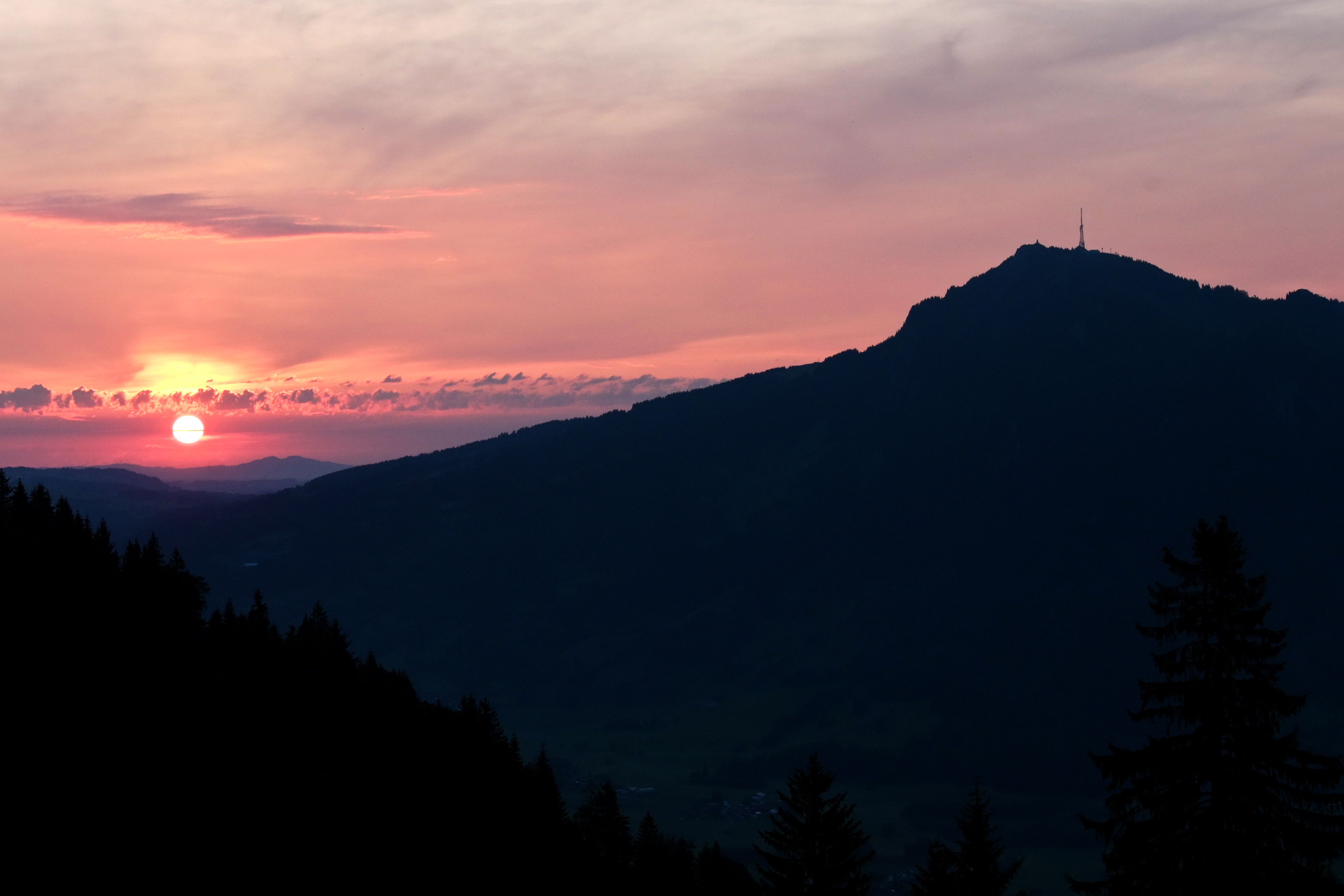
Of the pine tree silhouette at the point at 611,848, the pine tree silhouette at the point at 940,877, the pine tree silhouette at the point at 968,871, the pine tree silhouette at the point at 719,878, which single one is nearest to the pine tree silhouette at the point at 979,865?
the pine tree silhouette at the point at 968,871

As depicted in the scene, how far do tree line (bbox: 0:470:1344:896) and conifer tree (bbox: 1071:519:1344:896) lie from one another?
0.05 m

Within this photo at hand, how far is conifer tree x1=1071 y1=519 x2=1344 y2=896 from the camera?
97.0 ft

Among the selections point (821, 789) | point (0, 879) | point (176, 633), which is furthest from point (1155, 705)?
point (176, 633)

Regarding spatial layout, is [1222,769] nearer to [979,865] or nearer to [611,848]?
[979,865]

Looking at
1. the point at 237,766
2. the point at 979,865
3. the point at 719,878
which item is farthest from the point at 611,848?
the point at 979,865

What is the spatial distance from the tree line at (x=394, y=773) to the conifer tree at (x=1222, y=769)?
52 millimetres

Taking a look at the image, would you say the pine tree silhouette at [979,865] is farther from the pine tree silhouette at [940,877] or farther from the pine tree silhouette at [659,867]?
the pine tree silhouette at [659,867]

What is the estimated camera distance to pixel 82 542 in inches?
3917

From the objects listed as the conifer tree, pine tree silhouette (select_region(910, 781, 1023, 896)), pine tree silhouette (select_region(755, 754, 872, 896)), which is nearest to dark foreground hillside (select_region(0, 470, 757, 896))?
pine tree silhouette (select_region(755, 754, 872, 896))

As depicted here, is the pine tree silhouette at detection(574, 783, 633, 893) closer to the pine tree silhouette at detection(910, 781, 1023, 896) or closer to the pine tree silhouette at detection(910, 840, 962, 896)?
the pine tree silhouette at detection(910, 840, 962, 896)

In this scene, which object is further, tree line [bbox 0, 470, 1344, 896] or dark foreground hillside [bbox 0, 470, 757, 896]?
dark foreground hillside [bbox 0, 470, 757, 896]

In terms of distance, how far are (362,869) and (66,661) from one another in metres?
18.7

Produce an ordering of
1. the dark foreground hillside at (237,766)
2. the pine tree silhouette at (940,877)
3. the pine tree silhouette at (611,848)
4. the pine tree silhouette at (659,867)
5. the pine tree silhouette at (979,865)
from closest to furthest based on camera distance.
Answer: the pine tree silhouette at (940,877), the pine tree silhouette at (979,865), the dark foreground hillside at (237,766), the pine tree silhouette at (659,867), the pine tree silhouette at (611,848)

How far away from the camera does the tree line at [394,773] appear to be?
30094mm
